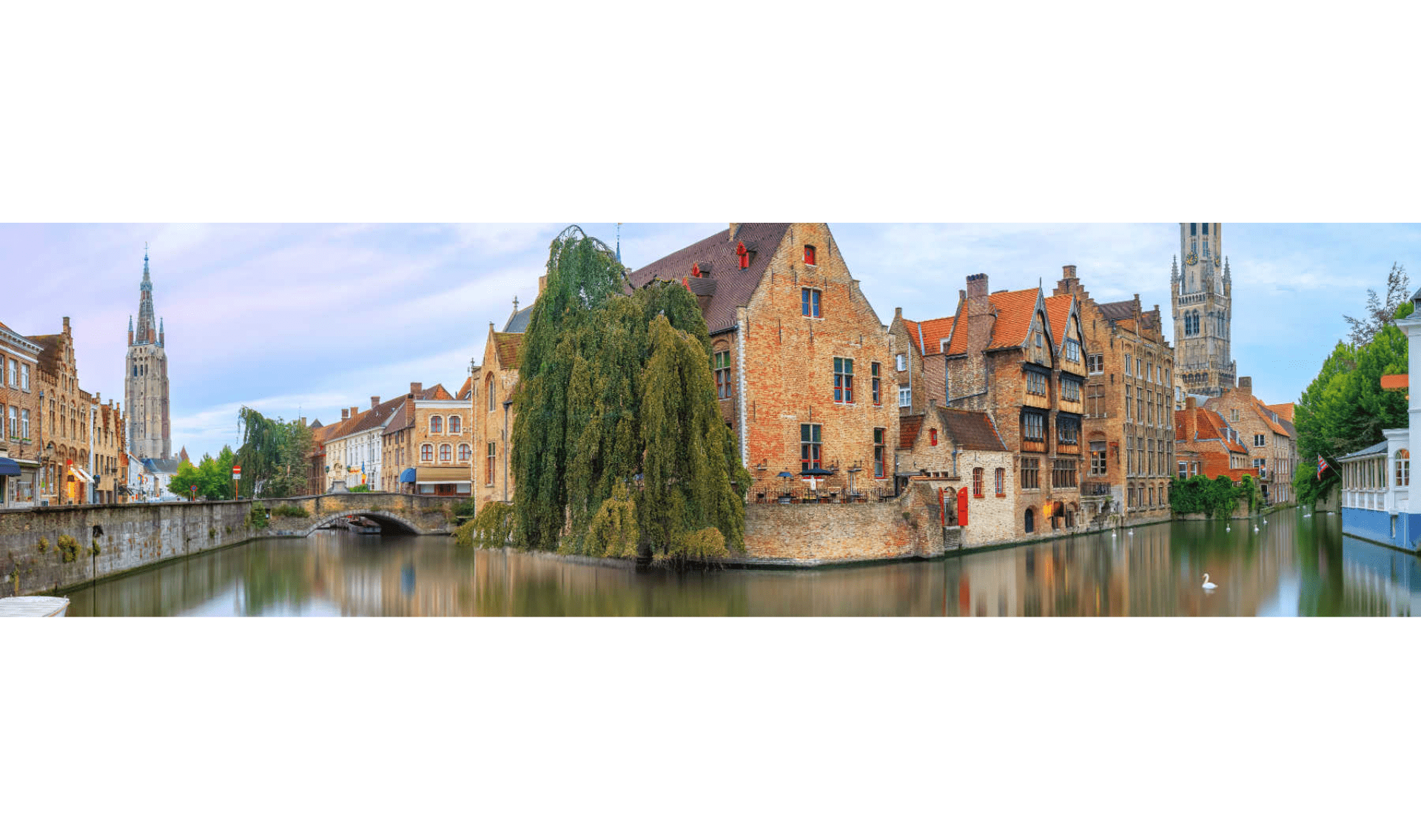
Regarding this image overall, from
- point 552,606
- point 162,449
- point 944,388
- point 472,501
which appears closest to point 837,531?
point 552,606

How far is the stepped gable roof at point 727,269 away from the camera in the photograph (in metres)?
28.5

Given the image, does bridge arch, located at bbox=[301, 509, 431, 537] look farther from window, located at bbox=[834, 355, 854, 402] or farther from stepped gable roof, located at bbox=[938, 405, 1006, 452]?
stepped gable roof, located at bbox=[938, 405, 1006, 452]

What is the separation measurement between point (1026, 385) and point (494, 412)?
2058 cm

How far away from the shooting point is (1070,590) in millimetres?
21141

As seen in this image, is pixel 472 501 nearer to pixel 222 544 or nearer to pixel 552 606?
pixel 222 544

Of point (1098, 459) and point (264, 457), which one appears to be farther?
point (264, 457)

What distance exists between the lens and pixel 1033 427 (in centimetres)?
3588

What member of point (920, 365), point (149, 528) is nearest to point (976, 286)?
point (920, 365)

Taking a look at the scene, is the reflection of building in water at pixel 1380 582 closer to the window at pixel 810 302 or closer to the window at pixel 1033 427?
the window at pixel 1033 427

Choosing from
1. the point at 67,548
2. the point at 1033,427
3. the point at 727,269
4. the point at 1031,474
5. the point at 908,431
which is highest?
the point at 727,269

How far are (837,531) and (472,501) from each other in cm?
2345

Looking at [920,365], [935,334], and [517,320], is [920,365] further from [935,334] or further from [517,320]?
[517,320]

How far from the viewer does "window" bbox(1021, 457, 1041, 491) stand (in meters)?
34.4

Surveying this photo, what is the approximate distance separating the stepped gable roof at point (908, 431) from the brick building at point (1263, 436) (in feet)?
112
